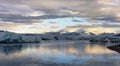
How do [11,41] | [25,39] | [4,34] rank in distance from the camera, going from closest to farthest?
[4,34], [11,41], [25,39]

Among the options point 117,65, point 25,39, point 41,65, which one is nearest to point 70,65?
point 41,65

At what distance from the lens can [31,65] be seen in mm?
28531

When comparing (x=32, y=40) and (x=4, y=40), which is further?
(x=32, y=40)

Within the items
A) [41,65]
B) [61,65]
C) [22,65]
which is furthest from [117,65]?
[22,65]

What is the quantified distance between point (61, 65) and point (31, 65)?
11.0 ft

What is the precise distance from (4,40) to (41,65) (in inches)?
2261

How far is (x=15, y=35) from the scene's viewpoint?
84750 mm

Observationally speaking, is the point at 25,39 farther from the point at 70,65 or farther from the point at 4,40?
the point at 70,65

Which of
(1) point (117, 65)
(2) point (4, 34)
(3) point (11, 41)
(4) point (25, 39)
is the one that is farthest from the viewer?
(4) point (25, 39)

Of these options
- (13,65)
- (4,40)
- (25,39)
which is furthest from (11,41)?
(13,65)

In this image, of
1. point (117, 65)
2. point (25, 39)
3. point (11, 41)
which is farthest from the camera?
point (25, 39)

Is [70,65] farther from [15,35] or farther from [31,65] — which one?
[15,35]

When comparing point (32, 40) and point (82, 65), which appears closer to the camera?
point (82, 65)

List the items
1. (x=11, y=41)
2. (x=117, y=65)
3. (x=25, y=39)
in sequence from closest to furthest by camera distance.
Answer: (x=117, y=65), (x=11, y=41), (x=25, y=39)
